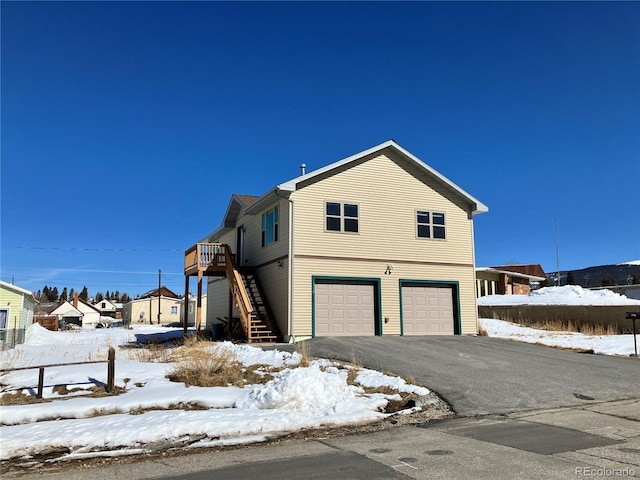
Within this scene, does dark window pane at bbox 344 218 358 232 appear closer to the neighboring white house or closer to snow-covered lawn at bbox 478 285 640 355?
snow-covered lawn at bbox 478 285 640 355

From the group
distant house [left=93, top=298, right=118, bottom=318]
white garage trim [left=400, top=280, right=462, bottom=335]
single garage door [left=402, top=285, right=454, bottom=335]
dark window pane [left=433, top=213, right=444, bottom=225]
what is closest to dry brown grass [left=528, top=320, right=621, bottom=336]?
white garage trim [left=400, top=280, right=462, bottom=335]

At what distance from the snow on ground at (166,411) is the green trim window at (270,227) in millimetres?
9970

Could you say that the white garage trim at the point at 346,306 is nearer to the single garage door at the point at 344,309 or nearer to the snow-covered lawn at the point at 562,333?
the single garage door at the point at 344,309

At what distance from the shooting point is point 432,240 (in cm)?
2230

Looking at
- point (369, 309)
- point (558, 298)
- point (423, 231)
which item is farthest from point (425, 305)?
point (558, 298)

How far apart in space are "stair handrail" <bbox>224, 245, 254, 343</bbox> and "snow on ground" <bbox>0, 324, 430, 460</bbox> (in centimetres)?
725

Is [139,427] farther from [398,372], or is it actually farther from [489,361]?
[489,361]

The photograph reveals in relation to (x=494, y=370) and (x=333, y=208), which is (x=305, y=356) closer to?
(x=494, y=370)

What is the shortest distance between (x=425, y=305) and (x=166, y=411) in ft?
48.5

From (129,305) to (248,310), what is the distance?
58.9m

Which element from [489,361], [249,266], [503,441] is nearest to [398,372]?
[489,361]

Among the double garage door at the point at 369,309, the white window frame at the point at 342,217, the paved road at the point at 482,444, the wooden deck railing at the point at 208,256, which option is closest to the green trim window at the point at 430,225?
the double garage door at the point at 369,309

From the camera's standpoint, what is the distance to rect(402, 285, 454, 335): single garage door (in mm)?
21391

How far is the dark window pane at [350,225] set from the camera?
2075 centimetres
